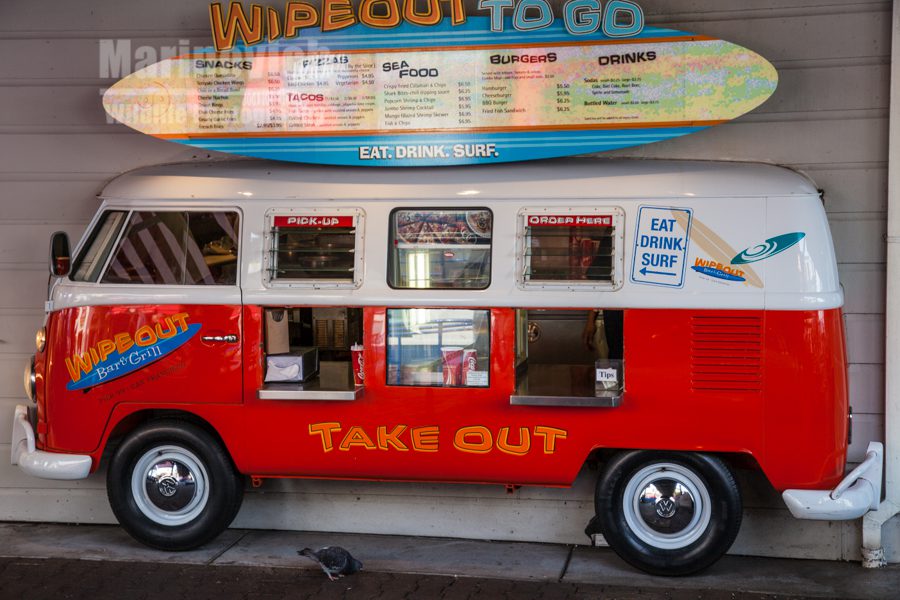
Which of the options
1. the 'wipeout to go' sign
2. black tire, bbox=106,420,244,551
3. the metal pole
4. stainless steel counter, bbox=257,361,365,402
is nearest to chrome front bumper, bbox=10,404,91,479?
black tire, bbox=106,420,244,551

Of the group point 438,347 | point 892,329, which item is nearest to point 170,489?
point 438,347

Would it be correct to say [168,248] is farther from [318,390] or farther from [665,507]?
[665,507]

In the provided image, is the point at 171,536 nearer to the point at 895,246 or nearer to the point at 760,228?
the point at 760,228

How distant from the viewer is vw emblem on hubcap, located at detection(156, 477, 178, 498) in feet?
22.7

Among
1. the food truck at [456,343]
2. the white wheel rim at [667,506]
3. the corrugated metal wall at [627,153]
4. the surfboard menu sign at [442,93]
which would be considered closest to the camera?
the food truck at [456,343]

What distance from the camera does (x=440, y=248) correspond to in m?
6.65

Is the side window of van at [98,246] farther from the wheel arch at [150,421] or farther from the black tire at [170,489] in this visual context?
the black tire at [170,489]

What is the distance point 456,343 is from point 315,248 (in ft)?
3.66

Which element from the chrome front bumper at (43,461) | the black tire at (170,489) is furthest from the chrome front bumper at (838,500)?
the chrome front bumper at (43,461)

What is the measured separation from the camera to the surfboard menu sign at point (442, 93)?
655cm

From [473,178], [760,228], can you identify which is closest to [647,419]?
[760,228]

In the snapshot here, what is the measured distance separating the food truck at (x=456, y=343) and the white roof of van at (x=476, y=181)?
19 millimetres

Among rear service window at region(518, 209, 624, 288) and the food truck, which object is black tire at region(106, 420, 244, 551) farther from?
rear service window at region(518, 209, 624, 288)

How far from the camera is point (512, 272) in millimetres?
6465
